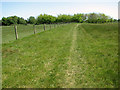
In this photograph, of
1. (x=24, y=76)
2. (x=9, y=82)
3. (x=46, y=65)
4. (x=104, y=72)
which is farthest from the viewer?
(x=46, y=65)

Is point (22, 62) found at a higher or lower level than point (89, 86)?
higher

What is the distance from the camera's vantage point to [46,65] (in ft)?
22.3

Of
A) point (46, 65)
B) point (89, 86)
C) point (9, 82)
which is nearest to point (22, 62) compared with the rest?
point (46, 65)

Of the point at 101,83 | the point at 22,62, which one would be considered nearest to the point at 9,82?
the point at 22,62

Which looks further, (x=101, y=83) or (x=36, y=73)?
(x=36, y=73)

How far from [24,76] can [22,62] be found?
1952 millimetres

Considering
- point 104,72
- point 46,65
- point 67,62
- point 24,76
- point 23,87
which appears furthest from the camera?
point 67,62

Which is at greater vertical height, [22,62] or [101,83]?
[22,62]

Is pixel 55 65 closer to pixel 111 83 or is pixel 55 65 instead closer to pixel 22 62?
pixel 22 62

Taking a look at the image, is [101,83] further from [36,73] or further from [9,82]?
[9,82]

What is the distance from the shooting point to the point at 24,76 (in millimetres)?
5414

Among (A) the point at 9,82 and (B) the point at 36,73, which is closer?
(A) the point at 9,82

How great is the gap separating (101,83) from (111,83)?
0.51 m

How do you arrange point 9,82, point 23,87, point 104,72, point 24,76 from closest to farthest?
1. point 23,87
2. point 9,82
3. point 24,76
4. point 104,72
